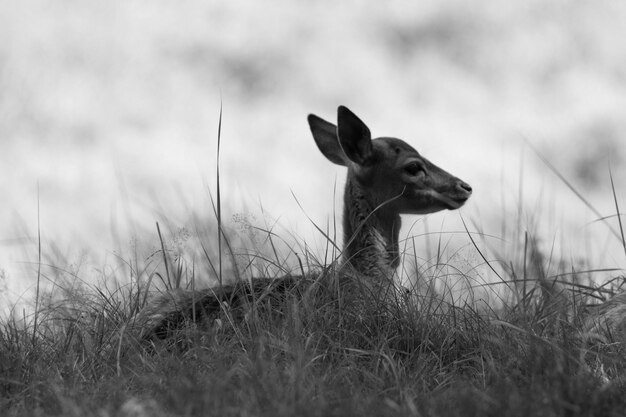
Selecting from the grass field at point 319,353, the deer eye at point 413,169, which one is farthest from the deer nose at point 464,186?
the grass field at point 319,353

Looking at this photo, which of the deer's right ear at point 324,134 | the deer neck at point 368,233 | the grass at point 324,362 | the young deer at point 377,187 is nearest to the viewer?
the grass at point 324,362

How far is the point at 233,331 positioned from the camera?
202 inches

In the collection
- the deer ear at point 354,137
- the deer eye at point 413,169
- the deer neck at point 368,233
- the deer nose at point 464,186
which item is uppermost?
the deer ear at point 354,137

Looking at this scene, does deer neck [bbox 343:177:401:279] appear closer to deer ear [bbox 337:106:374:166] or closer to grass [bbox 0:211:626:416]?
deer ear [bbox 337:106:374:166]

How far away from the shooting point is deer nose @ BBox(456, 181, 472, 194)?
7.52 metres

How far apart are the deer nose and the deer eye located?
0.30 m

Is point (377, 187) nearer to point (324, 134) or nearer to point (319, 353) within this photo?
point (324, 134)

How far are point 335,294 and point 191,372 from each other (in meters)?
1.36

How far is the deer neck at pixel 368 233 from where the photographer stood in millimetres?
6777

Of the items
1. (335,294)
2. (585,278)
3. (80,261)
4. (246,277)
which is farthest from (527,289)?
Answer: (80,261)

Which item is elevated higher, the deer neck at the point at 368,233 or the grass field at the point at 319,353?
the deer neck at the point at 368,233

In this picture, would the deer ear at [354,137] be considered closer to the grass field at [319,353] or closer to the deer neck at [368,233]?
the deer neck at [368,233]

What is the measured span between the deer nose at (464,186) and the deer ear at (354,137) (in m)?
0.77

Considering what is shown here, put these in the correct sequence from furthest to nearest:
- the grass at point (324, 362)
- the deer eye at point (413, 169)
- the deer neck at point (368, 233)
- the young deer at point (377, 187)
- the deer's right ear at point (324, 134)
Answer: the deer's right ear at point (324, 134) < the deer eye at point (413, 169) < the young deer at point (377, 187) < the deer neck at point (368, 233) < the grass at point (324, 362)
